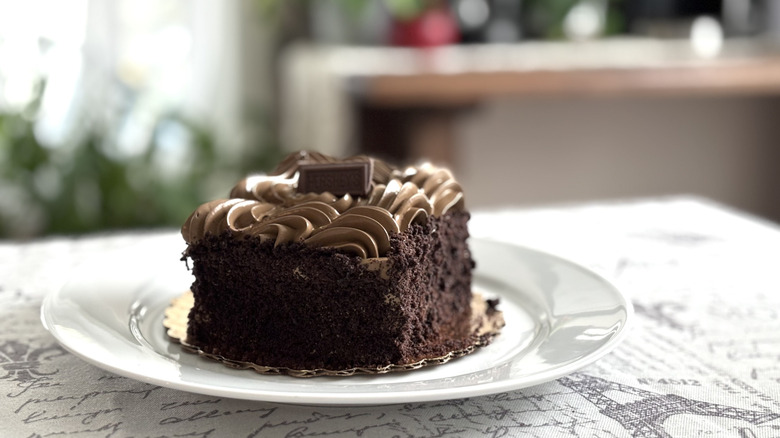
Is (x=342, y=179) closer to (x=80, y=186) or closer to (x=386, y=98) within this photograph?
(x=386, y=98)

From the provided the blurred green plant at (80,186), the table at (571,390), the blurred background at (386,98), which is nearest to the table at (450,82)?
the blurred background at (386,98)

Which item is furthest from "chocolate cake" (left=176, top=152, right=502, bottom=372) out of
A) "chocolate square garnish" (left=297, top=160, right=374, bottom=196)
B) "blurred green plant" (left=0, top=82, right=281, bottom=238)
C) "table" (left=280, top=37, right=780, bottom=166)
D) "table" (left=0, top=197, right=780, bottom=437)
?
"blurred green plant" (left=0, top=82, right=281, bottom=238)

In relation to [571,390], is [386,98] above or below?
above

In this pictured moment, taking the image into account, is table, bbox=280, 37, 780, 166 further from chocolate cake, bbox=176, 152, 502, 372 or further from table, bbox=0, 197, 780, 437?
chocolate cake, bbox=176, 152, 502, 372

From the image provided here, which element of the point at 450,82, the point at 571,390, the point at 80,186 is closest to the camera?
the point at 571,390

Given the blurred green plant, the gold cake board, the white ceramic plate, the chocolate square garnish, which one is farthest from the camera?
the blurred green plant

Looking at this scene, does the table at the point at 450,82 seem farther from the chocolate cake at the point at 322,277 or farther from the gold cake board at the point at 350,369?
the chocolate cake at the point at 322,277

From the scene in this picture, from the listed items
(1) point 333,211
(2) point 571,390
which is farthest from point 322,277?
(2) point 571,390
